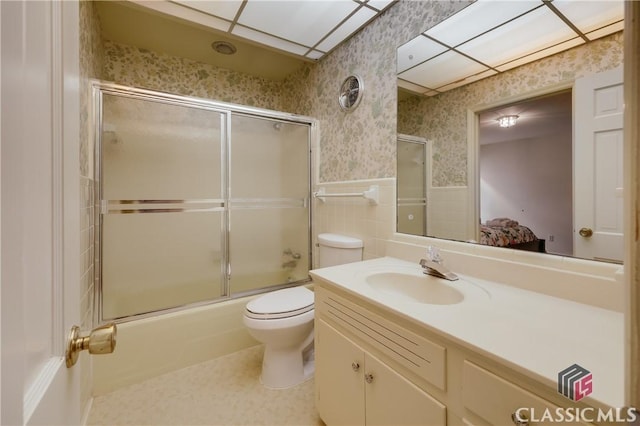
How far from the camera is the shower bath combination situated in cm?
169

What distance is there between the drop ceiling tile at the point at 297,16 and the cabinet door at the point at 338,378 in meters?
1.79

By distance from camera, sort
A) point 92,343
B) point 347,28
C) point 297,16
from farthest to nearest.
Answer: point 347,28, point 297,16, point 92,343

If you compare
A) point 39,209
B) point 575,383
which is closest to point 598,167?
point 575,383

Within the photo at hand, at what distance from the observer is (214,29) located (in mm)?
1874

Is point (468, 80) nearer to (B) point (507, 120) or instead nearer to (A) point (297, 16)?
(B) point (507, 120)

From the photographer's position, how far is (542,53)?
1.04 meters

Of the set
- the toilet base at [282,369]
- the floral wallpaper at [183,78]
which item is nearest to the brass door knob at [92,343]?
the toilet base at [282,369]

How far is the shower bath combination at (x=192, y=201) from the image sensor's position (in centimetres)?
169

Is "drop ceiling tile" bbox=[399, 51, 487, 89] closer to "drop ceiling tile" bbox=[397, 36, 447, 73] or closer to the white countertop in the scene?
"drop ceiling tile" bbox=[397, 36, 447, 73]

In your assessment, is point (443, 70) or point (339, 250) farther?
point (339, 250)

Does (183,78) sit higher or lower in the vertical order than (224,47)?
lower

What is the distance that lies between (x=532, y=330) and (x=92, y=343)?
1.01 metres

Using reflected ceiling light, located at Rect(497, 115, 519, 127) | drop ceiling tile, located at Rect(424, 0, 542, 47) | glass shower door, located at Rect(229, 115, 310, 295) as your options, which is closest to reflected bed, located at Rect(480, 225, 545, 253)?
reflected ceiling light, located at Rect(497, 115, 519, 127)

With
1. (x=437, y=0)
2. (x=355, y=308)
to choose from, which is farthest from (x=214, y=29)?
(x=355, y=308)
